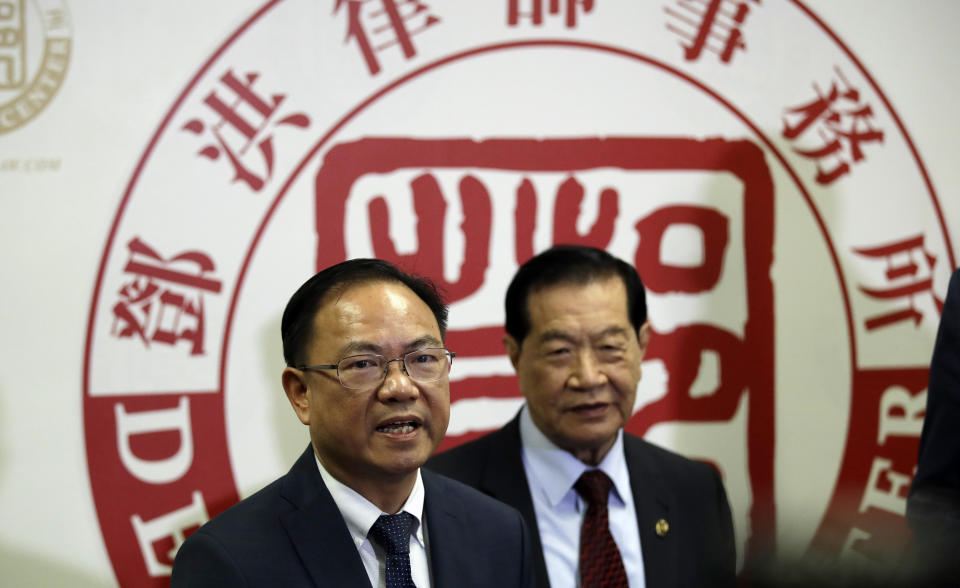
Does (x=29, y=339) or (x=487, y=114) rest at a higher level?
(x=487, y=114)

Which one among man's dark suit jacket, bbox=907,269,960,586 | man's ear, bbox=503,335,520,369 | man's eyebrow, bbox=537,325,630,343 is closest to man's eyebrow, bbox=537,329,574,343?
man's eyebrow, bbox=537,325,630,343

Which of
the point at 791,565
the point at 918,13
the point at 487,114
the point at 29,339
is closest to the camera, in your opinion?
the point at 791,565

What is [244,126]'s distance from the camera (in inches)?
102

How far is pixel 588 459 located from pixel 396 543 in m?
0.76

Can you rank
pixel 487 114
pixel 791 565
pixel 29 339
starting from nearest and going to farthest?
pixel 791 565 < pixel 29 339 < pixel 487 114

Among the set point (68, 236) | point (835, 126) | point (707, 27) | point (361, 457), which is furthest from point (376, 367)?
point (835, 126)

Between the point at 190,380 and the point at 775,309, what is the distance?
1582 millimetres

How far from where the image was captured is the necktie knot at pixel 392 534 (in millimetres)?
1570

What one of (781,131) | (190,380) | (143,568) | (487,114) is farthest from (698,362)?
(143,568)

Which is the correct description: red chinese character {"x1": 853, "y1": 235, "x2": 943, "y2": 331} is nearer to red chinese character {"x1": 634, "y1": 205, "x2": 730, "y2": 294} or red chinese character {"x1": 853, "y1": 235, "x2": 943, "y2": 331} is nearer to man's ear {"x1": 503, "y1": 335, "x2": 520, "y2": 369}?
red chinese character {"x1": 634, "y1": 205, "x2": 730, "y2": 294}

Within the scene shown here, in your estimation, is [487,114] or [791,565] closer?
[791,565]

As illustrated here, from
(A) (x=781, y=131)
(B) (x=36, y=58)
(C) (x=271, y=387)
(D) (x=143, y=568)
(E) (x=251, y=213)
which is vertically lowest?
(D) (x=143, y=568)

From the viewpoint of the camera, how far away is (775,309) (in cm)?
275

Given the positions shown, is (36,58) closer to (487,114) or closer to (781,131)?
(487,114)
